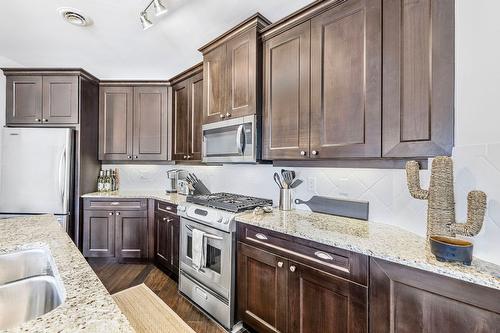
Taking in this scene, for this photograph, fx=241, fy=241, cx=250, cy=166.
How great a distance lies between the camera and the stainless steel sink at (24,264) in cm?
103

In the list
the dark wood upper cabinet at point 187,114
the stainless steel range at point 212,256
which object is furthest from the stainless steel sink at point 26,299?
the dark wood upper cabinet at point 187,114

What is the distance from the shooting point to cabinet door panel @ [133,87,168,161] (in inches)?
136

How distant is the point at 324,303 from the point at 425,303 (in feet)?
1.65

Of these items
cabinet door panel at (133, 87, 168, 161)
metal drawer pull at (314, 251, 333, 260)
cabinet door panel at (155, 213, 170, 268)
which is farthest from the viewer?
cabinet door panel at (133, 87, 168, 161)

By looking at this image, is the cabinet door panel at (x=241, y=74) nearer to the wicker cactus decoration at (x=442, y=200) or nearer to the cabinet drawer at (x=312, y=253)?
the cabinet drawer at (x=312, y=253)

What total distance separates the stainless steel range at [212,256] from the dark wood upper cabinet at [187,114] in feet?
3.04

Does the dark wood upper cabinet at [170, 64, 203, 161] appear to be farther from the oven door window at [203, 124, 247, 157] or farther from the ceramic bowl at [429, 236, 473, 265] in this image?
the ceramic bowl at [429, 236, 473, 265]

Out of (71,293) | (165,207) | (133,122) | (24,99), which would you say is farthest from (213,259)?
(24,99)

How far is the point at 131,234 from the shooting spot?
3156mm

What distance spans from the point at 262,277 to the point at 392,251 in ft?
2.94

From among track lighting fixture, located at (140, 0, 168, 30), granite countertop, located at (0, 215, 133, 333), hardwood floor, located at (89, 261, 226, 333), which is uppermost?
track lighting fixture, located at (140, 0, 168, 30)

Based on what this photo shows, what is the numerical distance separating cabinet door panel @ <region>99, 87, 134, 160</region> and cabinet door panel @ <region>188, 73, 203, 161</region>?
103cm

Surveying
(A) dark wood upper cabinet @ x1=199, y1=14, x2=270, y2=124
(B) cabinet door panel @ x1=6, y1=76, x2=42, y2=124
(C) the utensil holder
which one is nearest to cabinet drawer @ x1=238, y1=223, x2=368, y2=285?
(C) the utensil holder

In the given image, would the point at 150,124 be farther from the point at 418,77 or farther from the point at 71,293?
the point at 418,77
